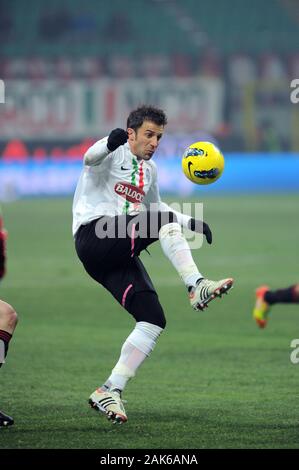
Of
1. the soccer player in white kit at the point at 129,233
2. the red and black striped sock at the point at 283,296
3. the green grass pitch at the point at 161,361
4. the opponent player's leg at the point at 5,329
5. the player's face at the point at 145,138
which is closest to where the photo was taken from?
the green grass pitch at the point at 161,361

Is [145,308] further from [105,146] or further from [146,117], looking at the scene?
[146,117]

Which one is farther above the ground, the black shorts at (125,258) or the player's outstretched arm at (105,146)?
the player's outstretched arm at (105,146)

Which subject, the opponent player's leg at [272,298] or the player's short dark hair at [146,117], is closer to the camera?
the player's short dark hair at [146,117]

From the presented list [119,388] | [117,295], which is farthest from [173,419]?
[117,295]

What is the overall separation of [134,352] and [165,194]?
20.8 metres

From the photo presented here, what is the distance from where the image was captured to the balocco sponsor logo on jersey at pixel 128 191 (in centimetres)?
664

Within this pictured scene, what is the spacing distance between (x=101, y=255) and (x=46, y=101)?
2730cm

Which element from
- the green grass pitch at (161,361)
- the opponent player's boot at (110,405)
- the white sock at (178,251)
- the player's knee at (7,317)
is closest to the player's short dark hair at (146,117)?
the white sock at (178,251)

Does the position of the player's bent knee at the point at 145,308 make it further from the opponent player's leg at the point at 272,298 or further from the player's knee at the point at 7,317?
the opponent player's leg at the point at 272,298

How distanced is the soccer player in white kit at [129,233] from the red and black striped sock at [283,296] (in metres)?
0.77

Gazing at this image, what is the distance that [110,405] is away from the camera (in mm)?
6215

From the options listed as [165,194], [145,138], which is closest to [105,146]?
[145,138]

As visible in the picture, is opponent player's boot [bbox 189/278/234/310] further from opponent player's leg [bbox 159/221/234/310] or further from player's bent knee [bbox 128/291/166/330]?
player's bent knee [bbox 128/291/166/330]
